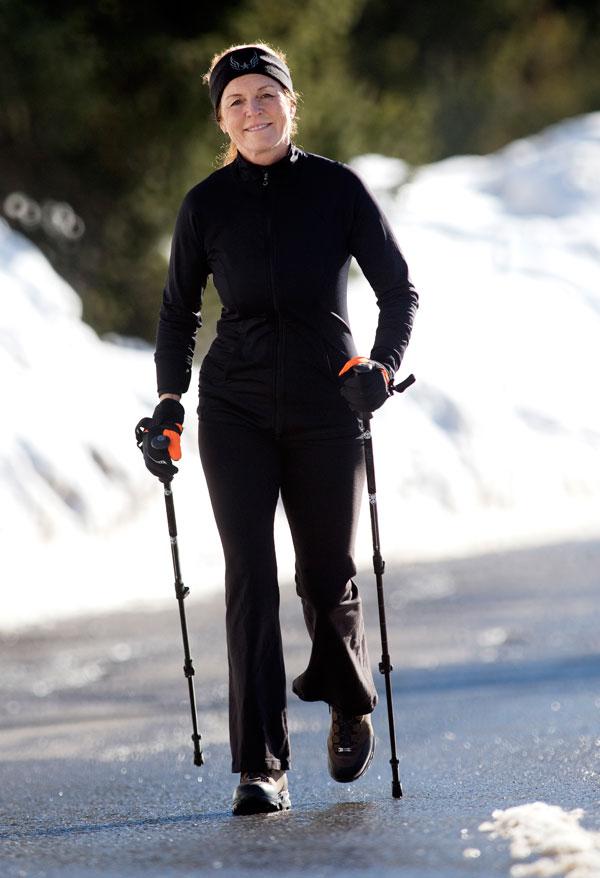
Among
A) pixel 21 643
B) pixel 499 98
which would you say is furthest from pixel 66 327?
pixel 499 98

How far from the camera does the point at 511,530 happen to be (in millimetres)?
13297

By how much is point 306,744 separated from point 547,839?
2021mm

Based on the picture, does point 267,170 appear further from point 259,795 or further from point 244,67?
point 259,795

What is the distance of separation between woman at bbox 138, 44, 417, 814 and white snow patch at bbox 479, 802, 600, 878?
683mm

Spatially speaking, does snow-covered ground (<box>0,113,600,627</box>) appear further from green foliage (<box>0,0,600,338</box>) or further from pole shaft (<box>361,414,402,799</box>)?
pole shaft (<box>361,414,402,799</box>)

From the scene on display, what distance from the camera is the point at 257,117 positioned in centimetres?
488

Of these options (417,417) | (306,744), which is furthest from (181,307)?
(417,417)

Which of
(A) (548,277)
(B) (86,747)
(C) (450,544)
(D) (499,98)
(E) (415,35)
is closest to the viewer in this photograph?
(B) (86,747)

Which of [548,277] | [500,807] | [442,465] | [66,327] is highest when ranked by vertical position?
[548,277]

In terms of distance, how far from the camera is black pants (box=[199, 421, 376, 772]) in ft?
15.7

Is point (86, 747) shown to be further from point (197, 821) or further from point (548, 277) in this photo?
point (548, 277)

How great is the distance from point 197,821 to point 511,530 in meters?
8.79

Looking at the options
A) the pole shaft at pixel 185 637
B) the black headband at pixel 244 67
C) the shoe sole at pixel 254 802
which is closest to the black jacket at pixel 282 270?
the black headband at pixel 244 67

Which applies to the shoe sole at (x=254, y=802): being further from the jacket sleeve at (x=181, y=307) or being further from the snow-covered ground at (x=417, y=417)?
the snow-covered ground at (x=417, y=417)
